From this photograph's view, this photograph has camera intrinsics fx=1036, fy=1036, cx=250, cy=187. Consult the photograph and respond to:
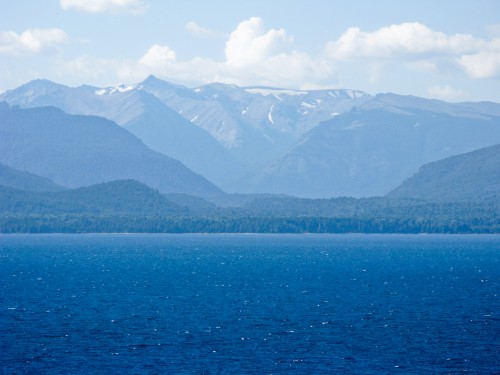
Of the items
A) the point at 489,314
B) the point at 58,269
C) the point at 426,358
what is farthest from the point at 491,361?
the point at 58,269

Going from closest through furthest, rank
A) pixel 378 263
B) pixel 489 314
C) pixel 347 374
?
pixel 347 374 → pixel 489 314 → pixel 378 263

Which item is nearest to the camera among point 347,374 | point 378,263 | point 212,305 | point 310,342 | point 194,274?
point 347,374

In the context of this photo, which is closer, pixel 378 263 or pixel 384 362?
pixel 384 362

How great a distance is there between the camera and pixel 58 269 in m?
173

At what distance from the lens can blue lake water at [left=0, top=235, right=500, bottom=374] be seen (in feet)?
269

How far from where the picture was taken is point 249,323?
102 metres

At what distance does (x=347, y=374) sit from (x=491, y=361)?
41.2 feet

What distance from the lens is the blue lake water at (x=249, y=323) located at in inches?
3228

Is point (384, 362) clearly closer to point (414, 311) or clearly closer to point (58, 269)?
point (414, 311)

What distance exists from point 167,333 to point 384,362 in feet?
74.0

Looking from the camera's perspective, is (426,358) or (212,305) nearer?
(426,358)

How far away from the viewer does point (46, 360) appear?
82250 millimetres

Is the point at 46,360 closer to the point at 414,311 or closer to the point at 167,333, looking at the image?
the point at 167,333

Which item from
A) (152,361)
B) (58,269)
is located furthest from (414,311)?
(58,269)
